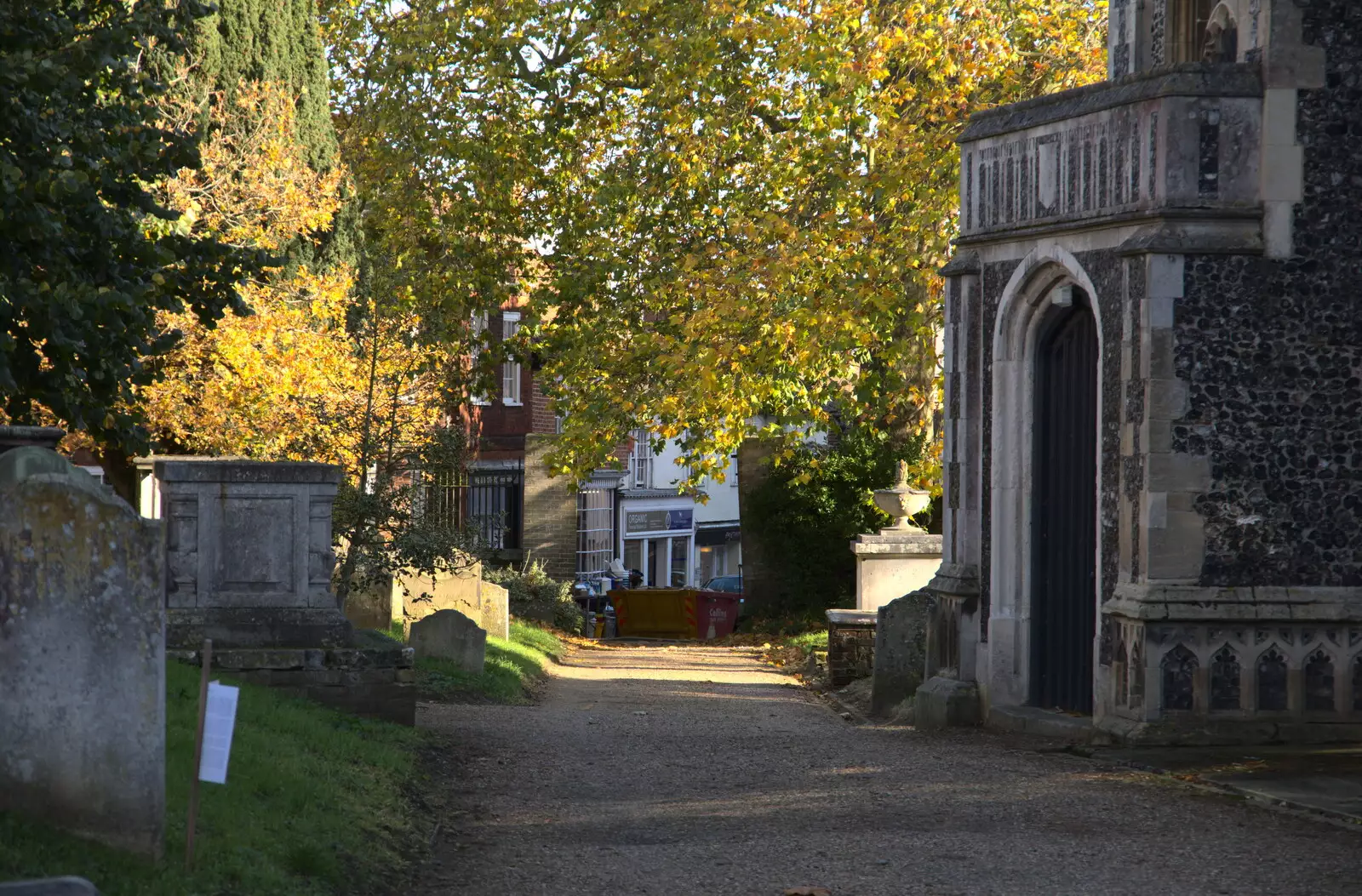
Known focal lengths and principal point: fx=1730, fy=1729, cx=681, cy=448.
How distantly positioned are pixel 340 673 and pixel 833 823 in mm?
4623

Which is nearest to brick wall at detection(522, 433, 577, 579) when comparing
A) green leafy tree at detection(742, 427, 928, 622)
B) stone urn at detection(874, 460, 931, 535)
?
green leafy tree at detection(742, 427, 928, 622)

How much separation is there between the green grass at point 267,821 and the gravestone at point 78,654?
159 mm

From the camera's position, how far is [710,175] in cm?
2639

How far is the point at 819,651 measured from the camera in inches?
992

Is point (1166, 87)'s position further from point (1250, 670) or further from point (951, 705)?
point (951, 705)

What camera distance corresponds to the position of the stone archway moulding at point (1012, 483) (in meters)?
14.9

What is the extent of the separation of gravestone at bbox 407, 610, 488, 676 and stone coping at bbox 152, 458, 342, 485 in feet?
18.9

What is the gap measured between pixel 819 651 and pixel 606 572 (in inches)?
1066

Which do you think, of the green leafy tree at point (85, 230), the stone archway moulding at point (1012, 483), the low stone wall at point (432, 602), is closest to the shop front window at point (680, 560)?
the low stone wall at point (432, 602)

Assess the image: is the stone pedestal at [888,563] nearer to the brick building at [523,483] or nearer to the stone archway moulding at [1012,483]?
the stone archway moulding at [1012,483]

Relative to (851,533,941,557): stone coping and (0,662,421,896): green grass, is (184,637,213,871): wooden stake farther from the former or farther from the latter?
(851,533,941,557): stone coping

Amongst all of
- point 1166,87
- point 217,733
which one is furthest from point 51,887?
point 1166,87

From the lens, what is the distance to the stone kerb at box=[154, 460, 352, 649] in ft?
42.2

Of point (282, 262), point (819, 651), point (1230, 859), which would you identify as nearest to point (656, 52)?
point (819, 651)
